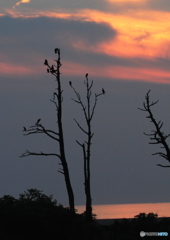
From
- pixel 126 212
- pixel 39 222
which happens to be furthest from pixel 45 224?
pixel 126 212

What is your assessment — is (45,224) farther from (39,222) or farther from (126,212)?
(126,212)

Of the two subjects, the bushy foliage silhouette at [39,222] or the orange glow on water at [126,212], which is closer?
the bushy foliage silhouette at [39,222]

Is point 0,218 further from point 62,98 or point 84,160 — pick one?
point 84,160

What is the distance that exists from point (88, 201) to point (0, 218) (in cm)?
1242

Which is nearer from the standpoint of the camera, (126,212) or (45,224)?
(45,224)

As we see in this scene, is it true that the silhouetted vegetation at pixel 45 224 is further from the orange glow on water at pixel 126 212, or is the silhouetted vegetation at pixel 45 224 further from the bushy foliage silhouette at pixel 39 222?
the orange glow on water at pixel 126 212

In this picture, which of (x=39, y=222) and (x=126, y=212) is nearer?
(x=39, y=222)

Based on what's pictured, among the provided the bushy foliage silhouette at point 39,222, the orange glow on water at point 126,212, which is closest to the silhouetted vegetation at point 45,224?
the bushy foliage silhouette at point 39,222

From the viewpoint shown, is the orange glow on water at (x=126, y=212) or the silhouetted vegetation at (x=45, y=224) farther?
the orange glow on water at (x=126, y=212)

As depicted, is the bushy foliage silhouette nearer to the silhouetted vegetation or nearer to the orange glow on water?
the silhouetted vegetation

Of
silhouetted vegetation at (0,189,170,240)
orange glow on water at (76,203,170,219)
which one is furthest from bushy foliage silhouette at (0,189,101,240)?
orange glow on water at (76,203,170,219)

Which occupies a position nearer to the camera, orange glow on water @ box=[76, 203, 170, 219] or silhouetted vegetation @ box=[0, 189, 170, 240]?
silhouetted vegetation @ box=[0, 189, 170, 240]

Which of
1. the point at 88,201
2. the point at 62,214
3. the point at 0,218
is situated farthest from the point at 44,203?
the point at 88,201

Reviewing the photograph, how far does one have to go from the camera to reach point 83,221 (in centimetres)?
2047
